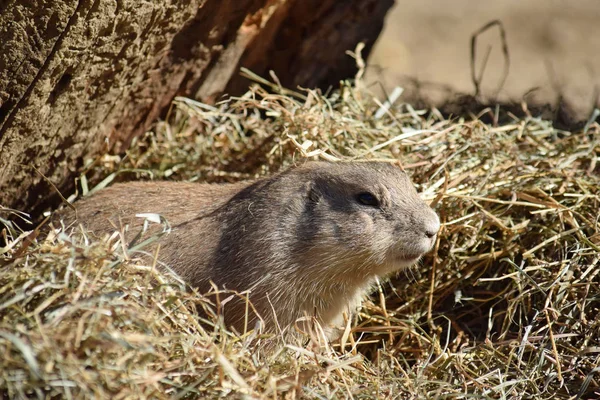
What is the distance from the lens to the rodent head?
175 inches

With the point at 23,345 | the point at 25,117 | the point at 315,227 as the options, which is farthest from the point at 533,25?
the point at 23,345

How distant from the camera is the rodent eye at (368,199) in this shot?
4586 millimetres

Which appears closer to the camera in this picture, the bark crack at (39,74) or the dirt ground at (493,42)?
the bark crack at (39,74)

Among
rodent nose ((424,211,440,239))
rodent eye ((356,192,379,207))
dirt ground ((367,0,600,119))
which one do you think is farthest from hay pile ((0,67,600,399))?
dirt ground ((367,0,600,119))

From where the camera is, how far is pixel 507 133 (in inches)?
247

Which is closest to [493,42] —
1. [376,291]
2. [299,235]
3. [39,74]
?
[376,291]

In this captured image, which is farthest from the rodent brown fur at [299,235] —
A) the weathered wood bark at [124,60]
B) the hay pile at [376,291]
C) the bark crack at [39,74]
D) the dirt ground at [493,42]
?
the dirt ground at [493,42]

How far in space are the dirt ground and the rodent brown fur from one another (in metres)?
5.85

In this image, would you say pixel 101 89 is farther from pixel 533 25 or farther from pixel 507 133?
pixel 533 25

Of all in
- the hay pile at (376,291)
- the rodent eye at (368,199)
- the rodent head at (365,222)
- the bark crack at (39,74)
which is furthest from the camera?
the rodent eye at (368,199)

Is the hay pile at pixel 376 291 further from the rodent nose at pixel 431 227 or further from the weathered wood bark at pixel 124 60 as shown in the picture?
the rodent nose at pixel 431 227

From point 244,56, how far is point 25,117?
231cm

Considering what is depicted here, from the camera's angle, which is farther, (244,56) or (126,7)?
(244,56)

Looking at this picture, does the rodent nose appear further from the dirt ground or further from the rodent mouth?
the dirt ground
